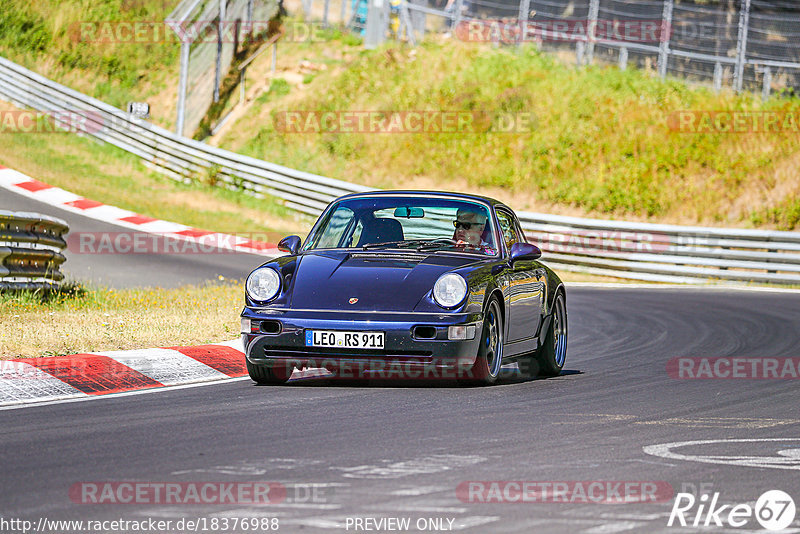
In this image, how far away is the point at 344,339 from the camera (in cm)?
813

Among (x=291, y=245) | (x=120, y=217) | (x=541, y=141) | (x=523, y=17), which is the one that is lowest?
(x=120, y=217)

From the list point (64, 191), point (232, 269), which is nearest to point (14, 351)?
point (232, 269)

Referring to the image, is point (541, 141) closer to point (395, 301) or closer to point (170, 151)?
point (170, 151)

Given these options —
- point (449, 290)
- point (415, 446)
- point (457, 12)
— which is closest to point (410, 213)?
point (449, 290)

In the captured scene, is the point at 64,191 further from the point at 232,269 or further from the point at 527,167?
the point at 527,167

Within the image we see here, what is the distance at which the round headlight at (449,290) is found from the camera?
8266 mm

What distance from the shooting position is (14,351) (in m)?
9.11

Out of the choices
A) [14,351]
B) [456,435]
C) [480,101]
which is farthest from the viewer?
[480,101]

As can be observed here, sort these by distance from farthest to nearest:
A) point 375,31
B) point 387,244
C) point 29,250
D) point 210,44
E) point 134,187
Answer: point 375,31, point 210,44, point 134,187, point 29,250, point 387,244

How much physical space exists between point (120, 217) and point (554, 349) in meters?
15.4

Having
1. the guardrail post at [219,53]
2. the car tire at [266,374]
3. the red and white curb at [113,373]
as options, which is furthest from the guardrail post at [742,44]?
the car tire at [266,374]

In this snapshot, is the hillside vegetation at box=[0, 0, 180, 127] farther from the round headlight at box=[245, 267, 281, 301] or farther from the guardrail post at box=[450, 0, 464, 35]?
the round headlight at box=[245, 267, 281, 301]

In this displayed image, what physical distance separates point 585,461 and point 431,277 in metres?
2.87

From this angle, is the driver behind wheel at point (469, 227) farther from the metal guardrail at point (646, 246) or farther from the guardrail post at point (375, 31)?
the guardrail post at point (375, 31)
